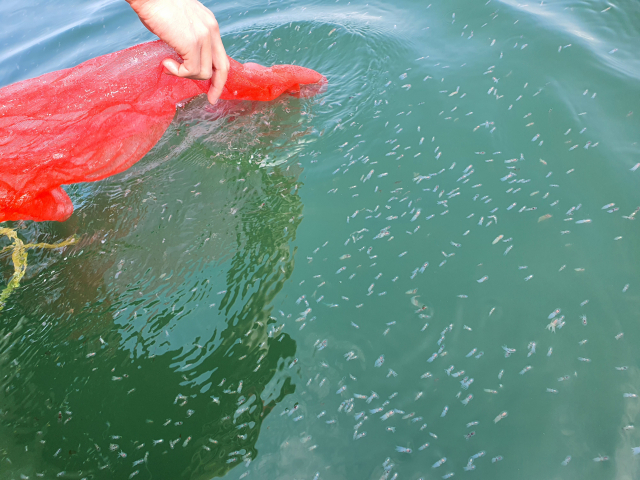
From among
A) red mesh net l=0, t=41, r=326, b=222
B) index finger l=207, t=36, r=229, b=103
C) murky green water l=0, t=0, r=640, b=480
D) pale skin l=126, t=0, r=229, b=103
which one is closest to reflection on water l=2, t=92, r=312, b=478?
murky green water l=0, t=0, r=640, b=480

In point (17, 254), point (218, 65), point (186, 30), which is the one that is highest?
point (186, 30)

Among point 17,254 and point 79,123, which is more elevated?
point 79,123

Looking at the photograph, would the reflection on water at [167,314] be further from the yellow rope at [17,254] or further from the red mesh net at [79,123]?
the red mesh net at [79,123]

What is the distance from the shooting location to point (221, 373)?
2512mm

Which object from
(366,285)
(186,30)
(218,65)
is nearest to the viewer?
(186,30)

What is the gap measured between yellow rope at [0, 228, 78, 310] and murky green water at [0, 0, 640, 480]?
0.21ft

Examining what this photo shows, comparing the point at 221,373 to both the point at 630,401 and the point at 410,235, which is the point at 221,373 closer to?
the point at 410,235

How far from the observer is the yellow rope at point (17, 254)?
3117 mm

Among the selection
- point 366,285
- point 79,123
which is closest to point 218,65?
point 79,123

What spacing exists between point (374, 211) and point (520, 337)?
127 centimetres

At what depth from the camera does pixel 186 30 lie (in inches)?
72.3

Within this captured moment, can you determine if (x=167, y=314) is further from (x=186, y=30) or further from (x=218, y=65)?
(x=186, y=30)

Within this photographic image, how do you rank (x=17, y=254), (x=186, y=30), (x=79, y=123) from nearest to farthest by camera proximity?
1. (x=186, y=30)
2. (x=79, y=123)
3. (x=17, y=254)

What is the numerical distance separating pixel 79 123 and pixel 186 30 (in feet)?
4.78
